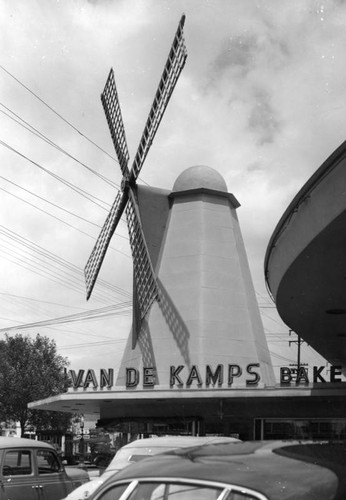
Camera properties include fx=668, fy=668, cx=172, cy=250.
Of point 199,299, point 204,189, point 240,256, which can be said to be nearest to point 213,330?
point 199,299

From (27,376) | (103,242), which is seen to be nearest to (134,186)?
(103,242)

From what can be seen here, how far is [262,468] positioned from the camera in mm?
3963

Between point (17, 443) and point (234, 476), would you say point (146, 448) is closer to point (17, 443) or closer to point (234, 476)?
point (17, 443)

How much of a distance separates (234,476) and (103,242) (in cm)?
3262

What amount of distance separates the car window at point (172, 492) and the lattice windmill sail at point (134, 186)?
24.8 metres

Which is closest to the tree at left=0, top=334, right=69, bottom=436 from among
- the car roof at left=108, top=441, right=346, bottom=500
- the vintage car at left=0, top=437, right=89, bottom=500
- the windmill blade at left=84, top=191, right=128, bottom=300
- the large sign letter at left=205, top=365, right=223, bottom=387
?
the windmill blade at left=84, top=191, right=128, bottom=300

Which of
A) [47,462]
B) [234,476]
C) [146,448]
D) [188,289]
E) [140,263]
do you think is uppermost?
[140,263]

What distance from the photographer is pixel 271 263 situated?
571 inches

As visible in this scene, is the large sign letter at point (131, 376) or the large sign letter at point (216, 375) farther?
the large sign letter at point (131, 376)

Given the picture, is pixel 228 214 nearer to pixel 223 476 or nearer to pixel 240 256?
pixel 240 256

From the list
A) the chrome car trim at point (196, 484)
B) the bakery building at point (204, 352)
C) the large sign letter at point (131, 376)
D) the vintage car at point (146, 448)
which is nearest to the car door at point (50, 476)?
the vintage car at point (146, 448)

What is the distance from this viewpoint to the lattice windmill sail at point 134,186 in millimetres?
30266

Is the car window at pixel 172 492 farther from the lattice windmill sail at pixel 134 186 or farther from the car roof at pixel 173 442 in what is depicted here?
the lattice windmill sail at pixel 134 186

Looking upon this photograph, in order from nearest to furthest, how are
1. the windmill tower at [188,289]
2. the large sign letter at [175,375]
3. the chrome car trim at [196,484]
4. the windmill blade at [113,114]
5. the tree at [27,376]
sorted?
the chrome car trim at [196,484]
the large sign letter at [175,375]
the windmill tower at [188,289]
the windmill blade at [113,114]
the tree at [27,376]
